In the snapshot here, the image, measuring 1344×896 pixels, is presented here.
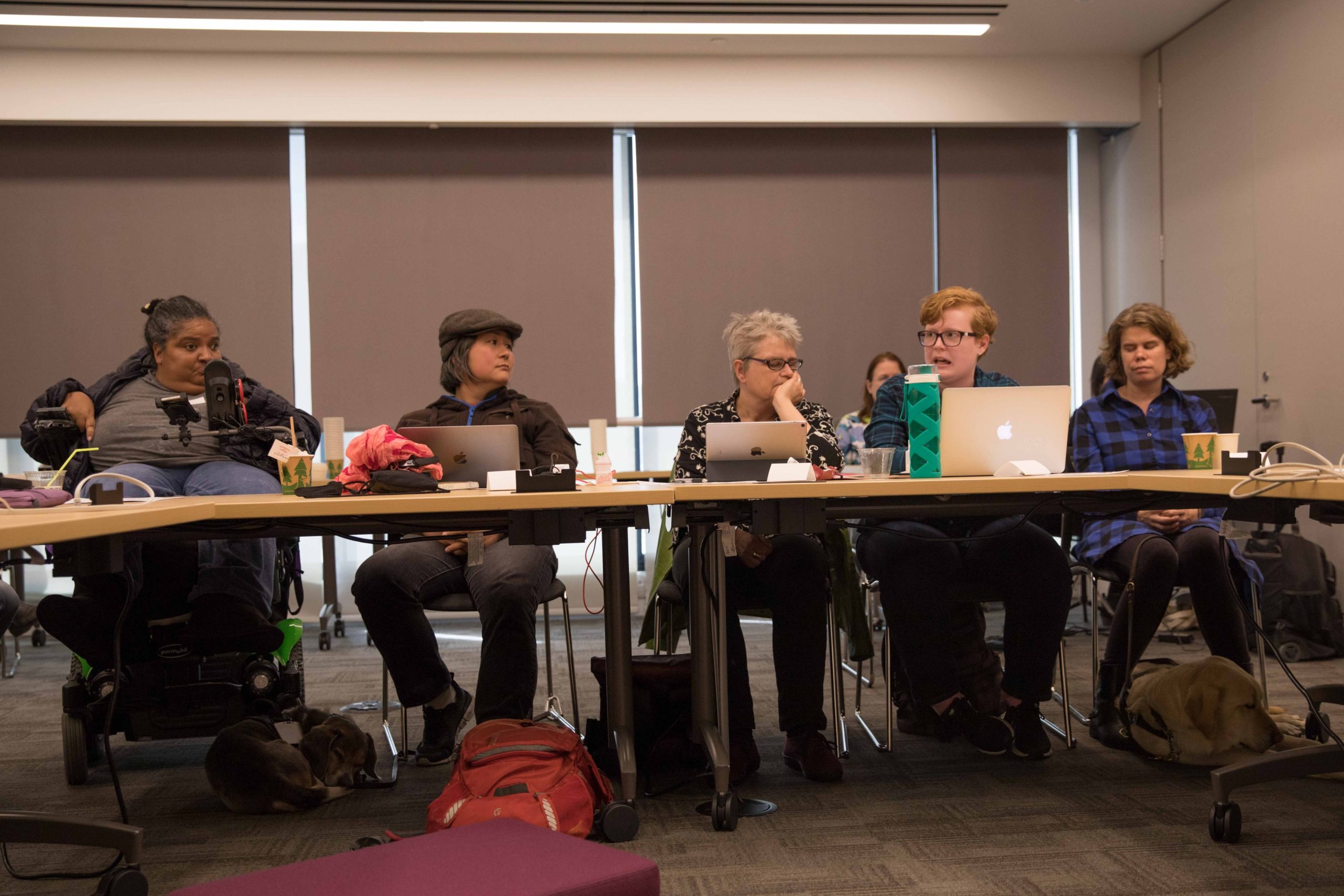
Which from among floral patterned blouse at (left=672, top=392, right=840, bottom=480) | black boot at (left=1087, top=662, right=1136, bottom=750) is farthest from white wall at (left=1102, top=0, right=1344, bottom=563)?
floral patterned blouse at (left=672, top=392, right=840, bottom=480)

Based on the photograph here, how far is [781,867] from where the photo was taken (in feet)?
6.19

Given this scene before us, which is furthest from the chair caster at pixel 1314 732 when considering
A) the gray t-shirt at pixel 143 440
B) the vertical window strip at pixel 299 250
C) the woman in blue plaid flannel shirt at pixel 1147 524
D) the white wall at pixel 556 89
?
the vertical window strip at pixel 299 250

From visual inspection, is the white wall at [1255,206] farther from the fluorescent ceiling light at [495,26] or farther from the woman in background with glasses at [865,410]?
the woman in background with glasses at [865,410]

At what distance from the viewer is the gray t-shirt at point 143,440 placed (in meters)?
2.78

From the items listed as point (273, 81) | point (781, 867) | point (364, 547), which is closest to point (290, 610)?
point (781, 867)

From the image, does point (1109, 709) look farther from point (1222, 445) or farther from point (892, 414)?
point (892, 414)

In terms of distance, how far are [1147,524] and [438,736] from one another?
1940mm

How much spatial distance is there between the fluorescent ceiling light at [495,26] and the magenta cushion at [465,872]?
4194 millimetres

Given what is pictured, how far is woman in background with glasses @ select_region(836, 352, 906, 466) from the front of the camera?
4.89 metres

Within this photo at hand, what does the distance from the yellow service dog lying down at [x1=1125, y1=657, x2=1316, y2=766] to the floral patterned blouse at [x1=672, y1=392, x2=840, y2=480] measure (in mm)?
980

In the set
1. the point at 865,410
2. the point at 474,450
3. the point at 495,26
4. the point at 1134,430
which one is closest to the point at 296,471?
the point at 474,450

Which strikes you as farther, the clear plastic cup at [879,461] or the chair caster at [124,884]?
the clear plastic cup at [879,461]

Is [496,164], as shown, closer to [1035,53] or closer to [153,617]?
[1035,53]

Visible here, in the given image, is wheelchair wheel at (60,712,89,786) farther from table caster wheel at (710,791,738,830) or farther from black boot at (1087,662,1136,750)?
black boot at (1087,662,1136,750)
